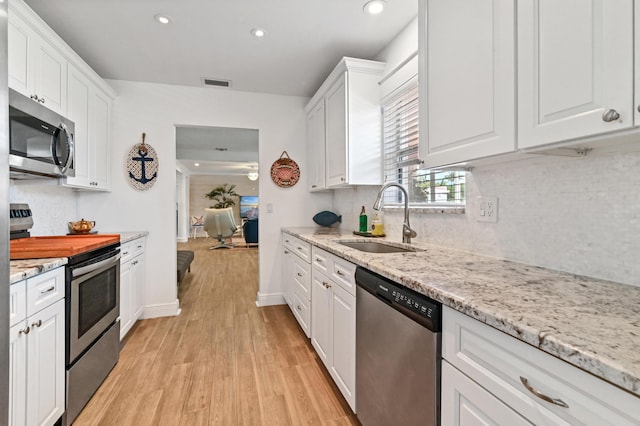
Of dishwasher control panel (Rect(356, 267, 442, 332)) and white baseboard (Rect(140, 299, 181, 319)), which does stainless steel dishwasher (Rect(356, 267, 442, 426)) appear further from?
white baseboard (Rect(140, 299, 181, 319))

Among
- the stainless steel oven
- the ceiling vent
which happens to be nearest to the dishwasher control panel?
the stainless steel oven

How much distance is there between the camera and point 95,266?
1828 mm

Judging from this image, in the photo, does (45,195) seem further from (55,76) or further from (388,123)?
(388,123)

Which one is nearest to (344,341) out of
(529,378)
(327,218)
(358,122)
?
(529,378)

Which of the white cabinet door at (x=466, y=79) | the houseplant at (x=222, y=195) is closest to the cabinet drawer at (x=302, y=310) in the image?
the white cabinet door at (x=466, y=79)

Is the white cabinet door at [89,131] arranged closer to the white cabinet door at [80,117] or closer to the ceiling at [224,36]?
the white cabinet door at [80,117]

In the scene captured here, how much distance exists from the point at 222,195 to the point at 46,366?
10106mm

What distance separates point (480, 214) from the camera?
61.9 inches

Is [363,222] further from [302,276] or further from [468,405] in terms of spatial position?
[468,405]

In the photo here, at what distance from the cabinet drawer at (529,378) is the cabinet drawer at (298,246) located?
161cm

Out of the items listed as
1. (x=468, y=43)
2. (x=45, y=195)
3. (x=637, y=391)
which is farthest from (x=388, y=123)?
(x=45, y=195)

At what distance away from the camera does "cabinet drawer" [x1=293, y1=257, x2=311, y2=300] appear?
242 centimetres

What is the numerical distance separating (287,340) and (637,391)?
2417 millimetres

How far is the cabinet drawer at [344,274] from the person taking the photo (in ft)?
5.13
